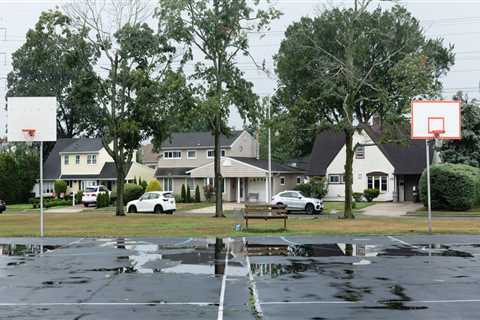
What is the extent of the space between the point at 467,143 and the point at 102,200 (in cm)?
3127

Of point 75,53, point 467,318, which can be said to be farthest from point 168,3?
point 467,318

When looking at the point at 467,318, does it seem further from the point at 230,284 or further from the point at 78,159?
the point at 78,159

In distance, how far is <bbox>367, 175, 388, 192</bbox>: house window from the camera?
6156 centimetres

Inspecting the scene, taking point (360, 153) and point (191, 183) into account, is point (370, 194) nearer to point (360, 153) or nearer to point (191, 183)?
point (360, 153)

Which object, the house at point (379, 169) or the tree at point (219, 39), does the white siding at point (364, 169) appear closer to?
the house at point (379, 169)

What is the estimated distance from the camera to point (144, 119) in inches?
1769

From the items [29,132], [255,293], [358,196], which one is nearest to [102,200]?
[358,196]

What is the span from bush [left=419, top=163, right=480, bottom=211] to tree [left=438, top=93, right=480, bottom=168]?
5826mm

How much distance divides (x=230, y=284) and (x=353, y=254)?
18.5 feet

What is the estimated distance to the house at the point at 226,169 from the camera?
63750 millimetres

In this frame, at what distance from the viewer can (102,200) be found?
58812 millimetres

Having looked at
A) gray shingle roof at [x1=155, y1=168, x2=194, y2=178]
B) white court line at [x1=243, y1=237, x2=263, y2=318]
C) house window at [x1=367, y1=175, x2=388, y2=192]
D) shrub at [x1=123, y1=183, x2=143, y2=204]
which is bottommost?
white court line at [x1=243, y1=237, x2=263, y2=318]

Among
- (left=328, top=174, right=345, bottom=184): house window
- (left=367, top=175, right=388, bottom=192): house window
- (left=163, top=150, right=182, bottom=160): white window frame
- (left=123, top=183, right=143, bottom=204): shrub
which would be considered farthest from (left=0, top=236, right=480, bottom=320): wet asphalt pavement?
(left=163, top=150, right=182, bottom=160): white window frame

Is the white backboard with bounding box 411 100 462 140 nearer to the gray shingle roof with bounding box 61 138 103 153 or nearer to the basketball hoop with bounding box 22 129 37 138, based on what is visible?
the basketball hoop with bounding box 22 129 37 138
